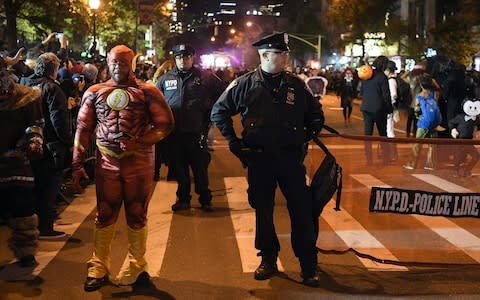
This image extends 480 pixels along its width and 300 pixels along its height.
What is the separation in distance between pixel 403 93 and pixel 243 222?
7.02 m

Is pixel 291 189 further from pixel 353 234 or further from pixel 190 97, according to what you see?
pixel 190 97

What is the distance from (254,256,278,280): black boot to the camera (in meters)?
5.66

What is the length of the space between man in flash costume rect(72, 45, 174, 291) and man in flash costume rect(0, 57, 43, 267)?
55 centimetres

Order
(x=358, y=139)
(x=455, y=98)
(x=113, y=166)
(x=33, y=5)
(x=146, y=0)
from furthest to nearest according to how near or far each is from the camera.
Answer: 1. (x=146, y=0)
2. (x=33, y=5)
3. (x=455, y=98)
4. (x=358, y=139)
5. (x=113, y=166)

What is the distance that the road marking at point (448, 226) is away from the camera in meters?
6.18

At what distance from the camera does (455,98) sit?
11.3 m

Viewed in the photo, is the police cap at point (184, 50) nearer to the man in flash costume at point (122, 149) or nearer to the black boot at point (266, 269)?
the man in flash costume at point (122, 149)

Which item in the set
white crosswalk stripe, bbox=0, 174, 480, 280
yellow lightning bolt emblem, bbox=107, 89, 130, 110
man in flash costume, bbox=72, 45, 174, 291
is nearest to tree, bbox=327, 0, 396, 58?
white crosswalk stripe, bbox=0, 174, 480, 280

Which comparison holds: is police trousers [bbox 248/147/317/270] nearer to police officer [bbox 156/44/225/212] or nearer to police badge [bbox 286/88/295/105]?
police badge [bbox 286/88/295/105]

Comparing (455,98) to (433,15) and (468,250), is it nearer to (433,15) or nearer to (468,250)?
(468,250)

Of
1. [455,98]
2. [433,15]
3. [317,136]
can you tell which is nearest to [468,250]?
[317,136]

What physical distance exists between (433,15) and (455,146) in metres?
47.1

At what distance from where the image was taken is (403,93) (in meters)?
13.7

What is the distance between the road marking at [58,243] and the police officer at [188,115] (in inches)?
47.6
